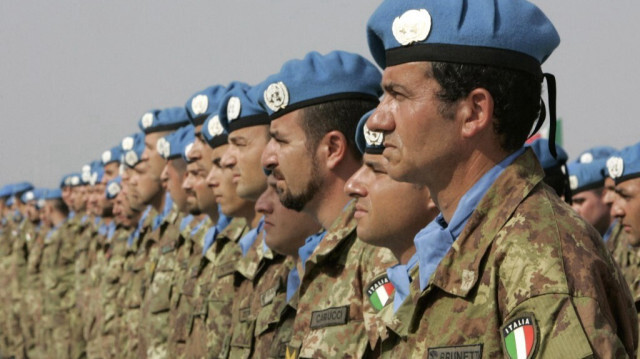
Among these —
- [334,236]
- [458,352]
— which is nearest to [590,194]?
[334,236]

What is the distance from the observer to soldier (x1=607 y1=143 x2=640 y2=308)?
8766mm

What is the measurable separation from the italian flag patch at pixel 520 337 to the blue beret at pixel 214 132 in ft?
17.9

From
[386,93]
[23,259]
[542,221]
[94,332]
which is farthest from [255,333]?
[23,259]

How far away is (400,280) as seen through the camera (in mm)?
4016

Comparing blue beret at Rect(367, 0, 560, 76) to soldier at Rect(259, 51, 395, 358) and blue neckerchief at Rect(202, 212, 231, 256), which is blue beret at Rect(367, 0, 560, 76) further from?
blue neckerchief at Rect(202, 212, 231, 256)

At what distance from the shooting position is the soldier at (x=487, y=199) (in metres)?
2.74

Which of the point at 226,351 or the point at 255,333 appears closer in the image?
the point at 255,333

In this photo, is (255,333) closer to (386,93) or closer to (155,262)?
(386,93)

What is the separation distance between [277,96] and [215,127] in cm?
257

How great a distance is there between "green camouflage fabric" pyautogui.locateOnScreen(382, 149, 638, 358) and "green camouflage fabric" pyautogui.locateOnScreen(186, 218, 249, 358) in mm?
4268

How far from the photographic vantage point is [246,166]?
23.0 feet

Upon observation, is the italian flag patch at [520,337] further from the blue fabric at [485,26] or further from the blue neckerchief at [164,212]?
the blue neckerchief at [164,212]

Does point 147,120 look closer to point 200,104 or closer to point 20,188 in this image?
point 200,104

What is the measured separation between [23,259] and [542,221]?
66.6 ft
